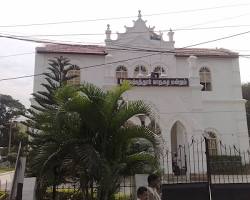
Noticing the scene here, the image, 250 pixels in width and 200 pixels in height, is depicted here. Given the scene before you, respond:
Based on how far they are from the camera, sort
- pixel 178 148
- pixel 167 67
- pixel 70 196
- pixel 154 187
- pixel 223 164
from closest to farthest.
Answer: pixel 154 187
pixel 70 196
pixel 223 164
pixel 178 148
pixel 167 67

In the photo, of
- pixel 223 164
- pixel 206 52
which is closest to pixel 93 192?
pixel 223 164

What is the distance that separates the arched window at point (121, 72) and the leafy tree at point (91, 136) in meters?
14.7


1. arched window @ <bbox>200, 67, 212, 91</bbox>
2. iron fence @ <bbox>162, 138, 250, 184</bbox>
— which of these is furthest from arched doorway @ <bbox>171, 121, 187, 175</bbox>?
arched window @ <bbox>200, 67, 212, 91</bbox>

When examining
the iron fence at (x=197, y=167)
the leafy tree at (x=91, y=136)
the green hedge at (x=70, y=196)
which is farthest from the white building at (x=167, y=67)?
the leafy tree at (x=91, y=136)

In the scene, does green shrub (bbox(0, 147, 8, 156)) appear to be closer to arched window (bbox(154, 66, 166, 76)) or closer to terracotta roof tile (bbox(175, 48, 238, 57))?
Answer: arched window (bbox(154, 66, 166, 76))

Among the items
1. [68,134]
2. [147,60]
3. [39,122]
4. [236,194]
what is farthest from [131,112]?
[147,60]

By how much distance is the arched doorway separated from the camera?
690 inches

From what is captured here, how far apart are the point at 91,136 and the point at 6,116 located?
5127 centimetres

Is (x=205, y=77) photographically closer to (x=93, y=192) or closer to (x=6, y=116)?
(x=93, y=192)

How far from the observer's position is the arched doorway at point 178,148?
57.5ft

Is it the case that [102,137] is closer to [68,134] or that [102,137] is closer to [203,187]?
[68,134]

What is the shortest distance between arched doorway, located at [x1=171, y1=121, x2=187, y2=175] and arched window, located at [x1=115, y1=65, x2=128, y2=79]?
4902 millimetres

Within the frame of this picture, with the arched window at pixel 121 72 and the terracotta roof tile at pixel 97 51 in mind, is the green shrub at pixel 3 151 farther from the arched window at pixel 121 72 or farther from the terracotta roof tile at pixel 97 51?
the arched window at pixel 121 72

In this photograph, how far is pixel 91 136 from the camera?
29.7 ft
